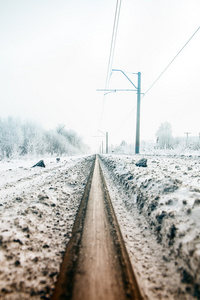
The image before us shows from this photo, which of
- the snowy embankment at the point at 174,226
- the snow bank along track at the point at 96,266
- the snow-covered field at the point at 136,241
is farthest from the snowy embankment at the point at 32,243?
the snowy embankment at the point at 174,226

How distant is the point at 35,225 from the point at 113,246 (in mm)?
1116

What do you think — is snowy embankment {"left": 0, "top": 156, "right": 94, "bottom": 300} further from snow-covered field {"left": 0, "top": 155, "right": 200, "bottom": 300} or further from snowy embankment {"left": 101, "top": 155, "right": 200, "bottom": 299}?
snowy embankment {"left": 101, "top": 155, "right": 200, "bottom": 299}

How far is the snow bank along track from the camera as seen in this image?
115 cm

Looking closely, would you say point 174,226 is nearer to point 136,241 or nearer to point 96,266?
point 136,241

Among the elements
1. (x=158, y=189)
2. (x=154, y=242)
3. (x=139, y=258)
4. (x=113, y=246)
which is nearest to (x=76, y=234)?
(x=113, y=246)

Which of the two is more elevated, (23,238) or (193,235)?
(193,235)

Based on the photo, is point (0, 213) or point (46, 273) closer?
point (46, 273)

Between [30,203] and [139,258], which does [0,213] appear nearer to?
[30,203]

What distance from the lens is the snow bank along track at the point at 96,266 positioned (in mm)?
1148

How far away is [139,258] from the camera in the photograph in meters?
1.58

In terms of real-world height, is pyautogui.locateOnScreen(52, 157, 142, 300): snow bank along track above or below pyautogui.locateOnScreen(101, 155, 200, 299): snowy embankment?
below

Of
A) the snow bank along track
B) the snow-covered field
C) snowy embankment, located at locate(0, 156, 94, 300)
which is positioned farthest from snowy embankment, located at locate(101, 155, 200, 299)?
snowy embankment, located at locate(0, 156, 94, 300)

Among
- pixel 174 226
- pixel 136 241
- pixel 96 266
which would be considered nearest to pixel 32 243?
pixel 96 266

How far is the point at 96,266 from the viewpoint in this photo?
4.63 feet
